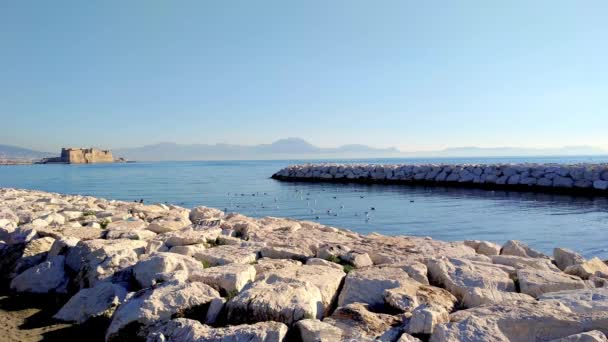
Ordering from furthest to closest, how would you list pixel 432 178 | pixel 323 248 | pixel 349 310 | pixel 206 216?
pixel 432 178 < pixel 206 216 < pixel 323 248 < pixel 349 310

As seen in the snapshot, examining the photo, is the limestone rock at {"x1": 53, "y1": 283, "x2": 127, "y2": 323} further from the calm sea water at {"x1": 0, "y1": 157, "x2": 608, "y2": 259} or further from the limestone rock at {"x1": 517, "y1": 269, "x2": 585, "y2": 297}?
the calm sea water at {"x1": 0, "y1": 157, "x2": 608, "y2": 259}

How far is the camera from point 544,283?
380cm

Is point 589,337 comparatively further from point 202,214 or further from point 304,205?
point 304,205

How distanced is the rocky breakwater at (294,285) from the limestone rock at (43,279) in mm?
13

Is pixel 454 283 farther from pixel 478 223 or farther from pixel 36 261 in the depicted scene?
pixel 478 223

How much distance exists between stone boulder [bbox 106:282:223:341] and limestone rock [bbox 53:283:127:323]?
0.48 meters

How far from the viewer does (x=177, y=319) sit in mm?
3275

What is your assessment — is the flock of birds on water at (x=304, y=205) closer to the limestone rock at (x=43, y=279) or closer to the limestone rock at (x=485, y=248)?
the limestone rock at (x=485, y=248)

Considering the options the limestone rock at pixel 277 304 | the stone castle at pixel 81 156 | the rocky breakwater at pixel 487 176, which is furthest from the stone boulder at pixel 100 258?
the stone castle at pixel 81 156

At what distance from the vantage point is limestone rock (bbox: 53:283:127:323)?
3.98m

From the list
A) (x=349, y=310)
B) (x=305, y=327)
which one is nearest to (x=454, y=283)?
(x=349, y=310)

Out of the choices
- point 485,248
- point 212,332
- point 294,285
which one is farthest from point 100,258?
point 485,248

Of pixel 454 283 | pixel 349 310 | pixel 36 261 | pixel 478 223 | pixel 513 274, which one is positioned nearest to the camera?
pixel 349 310

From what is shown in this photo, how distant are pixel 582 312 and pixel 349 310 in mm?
1576
